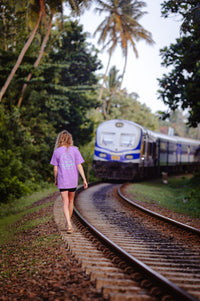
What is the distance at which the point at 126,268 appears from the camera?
180 inches

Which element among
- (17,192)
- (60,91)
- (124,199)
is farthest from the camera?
(60,91)

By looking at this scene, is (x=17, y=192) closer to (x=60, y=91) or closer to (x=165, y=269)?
(x=60, y=91)

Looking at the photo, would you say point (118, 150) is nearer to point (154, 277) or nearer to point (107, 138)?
point (107, 138)

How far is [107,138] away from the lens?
63.0 ft

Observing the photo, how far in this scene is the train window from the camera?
18666 mm

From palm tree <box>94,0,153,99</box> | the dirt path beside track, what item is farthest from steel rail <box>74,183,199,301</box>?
palm tree <box>94,0,153,99</box>

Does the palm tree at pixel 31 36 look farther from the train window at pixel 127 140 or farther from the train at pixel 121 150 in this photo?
the train window at pixel 127 140

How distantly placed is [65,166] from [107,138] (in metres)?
12.9

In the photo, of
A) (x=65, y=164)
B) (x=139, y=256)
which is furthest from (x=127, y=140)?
(x=139, y=256)

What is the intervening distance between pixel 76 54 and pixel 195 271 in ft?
79.5

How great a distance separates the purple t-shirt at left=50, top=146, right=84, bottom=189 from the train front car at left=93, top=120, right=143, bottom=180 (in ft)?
39.7

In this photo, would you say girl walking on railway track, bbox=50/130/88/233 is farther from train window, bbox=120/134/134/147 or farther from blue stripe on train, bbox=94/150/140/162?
train window, bbox=120/134/134/147

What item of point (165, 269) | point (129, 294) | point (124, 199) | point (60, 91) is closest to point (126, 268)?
point (165, 269)

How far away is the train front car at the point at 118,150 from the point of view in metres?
18.5
